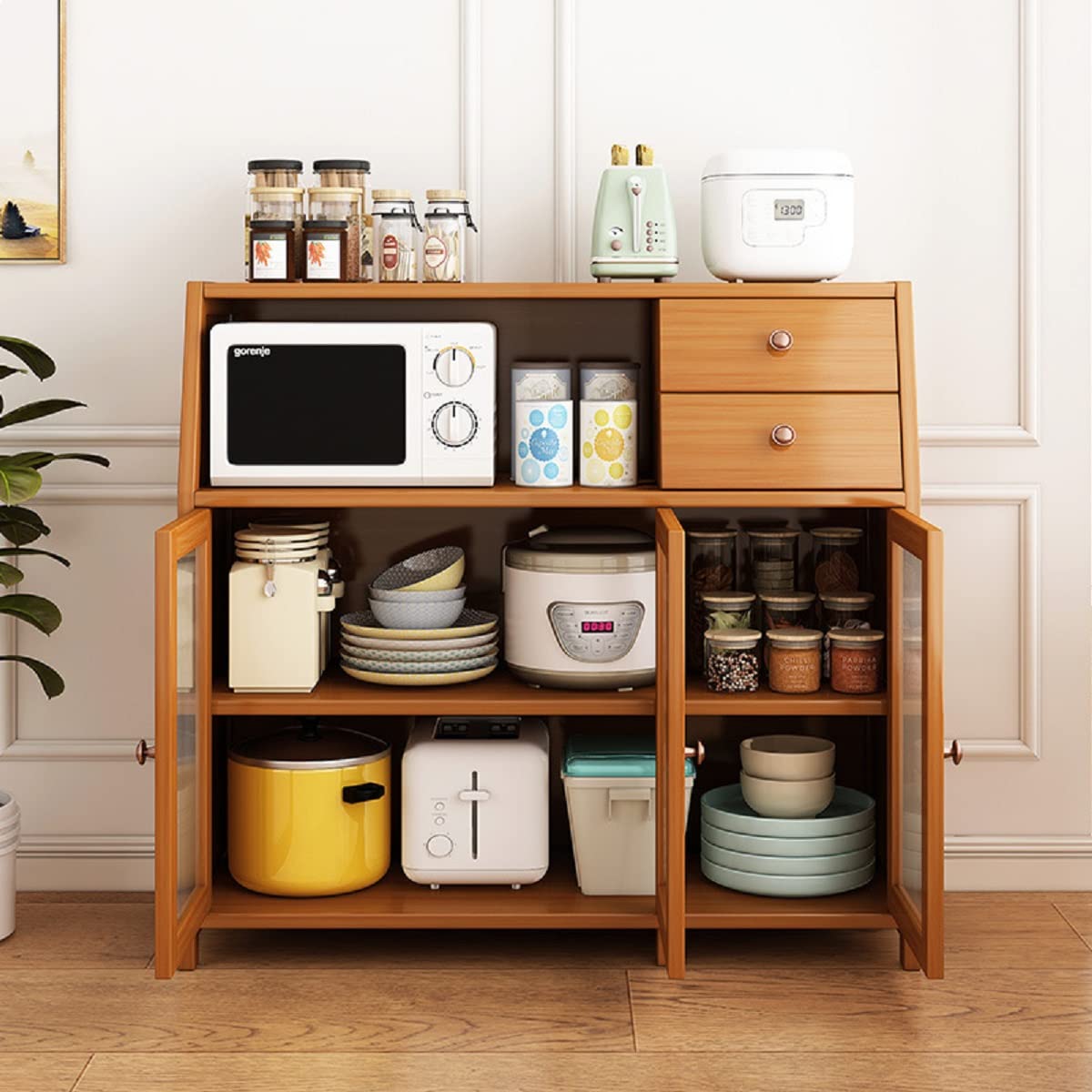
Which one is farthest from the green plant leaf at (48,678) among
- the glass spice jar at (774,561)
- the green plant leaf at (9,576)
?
the glass spice jar at (774,561)

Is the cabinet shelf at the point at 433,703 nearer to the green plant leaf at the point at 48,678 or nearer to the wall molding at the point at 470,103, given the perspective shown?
A: the green plant leaf at the point at 48,678

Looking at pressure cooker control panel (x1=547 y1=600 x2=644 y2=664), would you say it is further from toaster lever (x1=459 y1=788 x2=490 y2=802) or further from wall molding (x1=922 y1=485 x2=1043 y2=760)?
wall molding (x1=922 y1=485 x2=1043 y2=760)

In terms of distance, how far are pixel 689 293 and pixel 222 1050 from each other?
55.7 inches

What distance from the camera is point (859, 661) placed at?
261 cm

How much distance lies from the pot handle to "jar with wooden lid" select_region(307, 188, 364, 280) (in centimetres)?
89

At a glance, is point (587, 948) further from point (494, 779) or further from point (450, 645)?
point (450, 645)

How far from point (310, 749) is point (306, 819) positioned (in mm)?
140

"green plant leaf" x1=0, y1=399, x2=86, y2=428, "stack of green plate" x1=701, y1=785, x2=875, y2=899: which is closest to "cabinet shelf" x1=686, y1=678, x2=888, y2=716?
"stack of green plate" x1=701, y1=785, x2=875, y2=899

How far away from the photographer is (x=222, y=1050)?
7.40 ft

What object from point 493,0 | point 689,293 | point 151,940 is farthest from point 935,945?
point 493,0

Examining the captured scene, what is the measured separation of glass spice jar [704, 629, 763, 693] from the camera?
2.63 meters

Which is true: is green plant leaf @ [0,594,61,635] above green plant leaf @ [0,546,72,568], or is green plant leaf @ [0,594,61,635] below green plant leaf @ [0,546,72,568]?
below

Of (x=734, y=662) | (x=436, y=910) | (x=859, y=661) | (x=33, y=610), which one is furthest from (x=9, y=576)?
(x=859, y=661)

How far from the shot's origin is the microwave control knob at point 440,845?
266 cm
